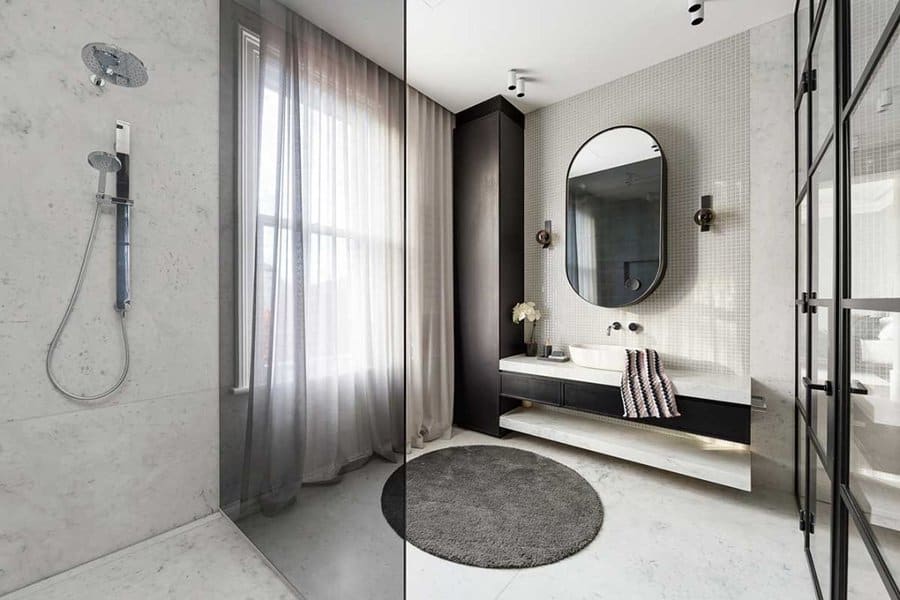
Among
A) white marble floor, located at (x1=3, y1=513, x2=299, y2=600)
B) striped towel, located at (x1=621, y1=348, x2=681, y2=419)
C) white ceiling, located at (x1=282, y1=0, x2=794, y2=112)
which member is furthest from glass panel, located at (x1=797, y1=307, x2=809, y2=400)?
white marble floor, located at (x1=3, y1=513, x2=299, y2=600)

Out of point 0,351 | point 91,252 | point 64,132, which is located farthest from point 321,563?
point 64,132

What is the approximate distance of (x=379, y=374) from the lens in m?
1.10

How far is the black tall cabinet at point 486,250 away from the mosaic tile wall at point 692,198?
390mm

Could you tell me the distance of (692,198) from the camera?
2.45 metres

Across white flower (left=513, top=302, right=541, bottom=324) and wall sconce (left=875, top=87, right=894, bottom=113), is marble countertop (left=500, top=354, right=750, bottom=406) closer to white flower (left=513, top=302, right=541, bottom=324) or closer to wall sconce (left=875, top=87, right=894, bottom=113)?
white flower (left=513, top=302, right=541, bottom=324)

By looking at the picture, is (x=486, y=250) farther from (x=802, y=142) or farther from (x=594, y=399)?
(x=802, y=142)

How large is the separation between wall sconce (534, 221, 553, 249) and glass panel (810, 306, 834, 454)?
1763 millimetres

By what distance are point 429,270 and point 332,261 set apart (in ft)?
5.96

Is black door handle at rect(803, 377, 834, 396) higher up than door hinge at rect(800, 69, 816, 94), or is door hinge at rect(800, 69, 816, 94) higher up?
door hinge at rect(800, 69, 816, 94)

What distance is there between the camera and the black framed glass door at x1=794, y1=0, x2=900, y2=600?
2.50ft

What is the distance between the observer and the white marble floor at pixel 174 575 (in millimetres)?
1362

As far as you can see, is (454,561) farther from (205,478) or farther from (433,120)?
(433,120)

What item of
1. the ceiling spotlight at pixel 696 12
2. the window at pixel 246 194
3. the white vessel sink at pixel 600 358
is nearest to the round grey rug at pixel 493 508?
the white vessel sink at pixel 600 358

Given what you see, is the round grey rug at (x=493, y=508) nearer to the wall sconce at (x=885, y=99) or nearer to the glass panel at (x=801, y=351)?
the glass panel at (x=801, y=351)
